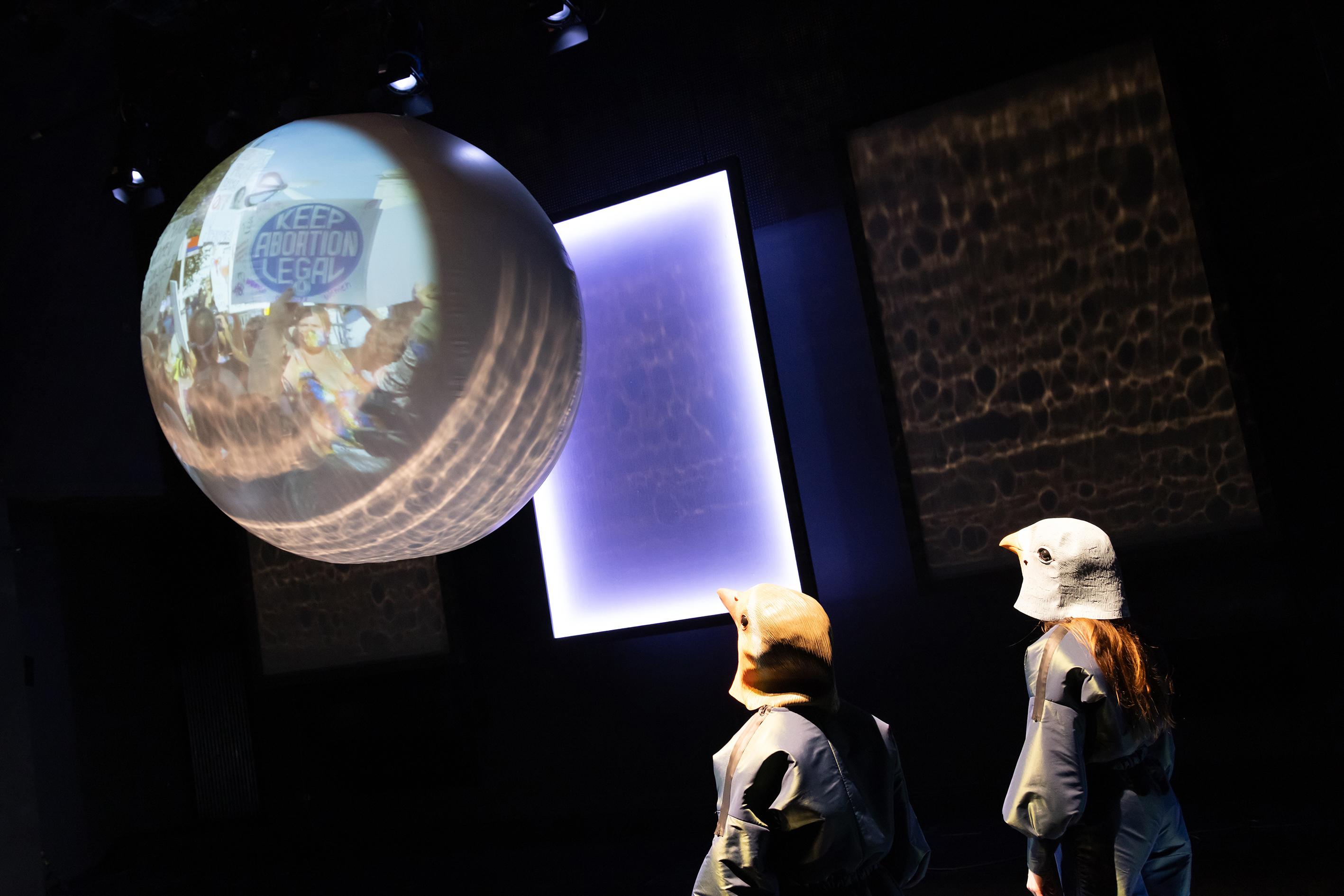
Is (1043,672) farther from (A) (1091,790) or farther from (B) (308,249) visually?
(B) (308,249)

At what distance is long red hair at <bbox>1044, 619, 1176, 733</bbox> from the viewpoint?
6.76 ft

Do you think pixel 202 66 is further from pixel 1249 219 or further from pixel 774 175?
pixel 1249 219

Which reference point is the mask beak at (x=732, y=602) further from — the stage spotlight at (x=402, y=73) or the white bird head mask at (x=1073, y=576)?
the stage spotlight at (x=402, y=73)

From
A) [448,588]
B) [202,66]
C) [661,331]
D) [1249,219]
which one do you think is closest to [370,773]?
[448,588]

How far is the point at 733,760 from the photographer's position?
1.73 meters

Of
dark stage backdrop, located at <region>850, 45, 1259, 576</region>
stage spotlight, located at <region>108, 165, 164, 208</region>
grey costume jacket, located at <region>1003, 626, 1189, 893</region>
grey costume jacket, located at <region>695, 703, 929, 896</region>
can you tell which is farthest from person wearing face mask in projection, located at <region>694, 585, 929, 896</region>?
stage spotlight, located at <region>108, 165, 164, 208</region>

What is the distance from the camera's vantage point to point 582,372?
1466mm

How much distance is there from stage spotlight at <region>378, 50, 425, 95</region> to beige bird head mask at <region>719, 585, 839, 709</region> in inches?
78.2

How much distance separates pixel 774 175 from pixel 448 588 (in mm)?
2182

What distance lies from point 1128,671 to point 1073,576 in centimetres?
22

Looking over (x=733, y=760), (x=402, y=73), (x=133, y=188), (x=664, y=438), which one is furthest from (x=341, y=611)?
(x=733, y=760)

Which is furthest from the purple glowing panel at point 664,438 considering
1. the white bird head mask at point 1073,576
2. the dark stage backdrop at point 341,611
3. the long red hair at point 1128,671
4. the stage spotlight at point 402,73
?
the long red hair at point 1128,671

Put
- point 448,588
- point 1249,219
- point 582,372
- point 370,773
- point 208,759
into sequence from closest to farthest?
point 582,372 < point 1249,219 < point 448,588 < point 370,773 < point 208,759

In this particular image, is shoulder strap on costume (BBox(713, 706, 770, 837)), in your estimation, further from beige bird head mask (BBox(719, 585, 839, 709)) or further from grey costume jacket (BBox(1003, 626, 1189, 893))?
grey costume jacket (BBox(1003, 626, 1189, 893))
